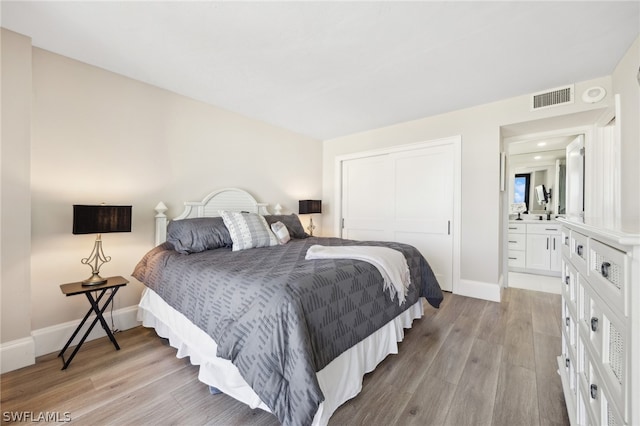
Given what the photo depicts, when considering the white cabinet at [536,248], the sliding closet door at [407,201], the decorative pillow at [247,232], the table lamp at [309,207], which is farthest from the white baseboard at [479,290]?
the decorative pillow at [247,232]

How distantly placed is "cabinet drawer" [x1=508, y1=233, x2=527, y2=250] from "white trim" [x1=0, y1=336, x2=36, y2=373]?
6.17 meters

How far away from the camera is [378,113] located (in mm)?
3533

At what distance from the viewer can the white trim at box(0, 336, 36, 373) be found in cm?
181

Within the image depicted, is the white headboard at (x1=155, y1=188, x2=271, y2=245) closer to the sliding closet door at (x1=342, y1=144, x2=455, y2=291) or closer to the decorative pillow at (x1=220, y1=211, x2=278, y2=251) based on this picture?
the decorative pillow at (x1=220, y1=211, x2=278, y2=251)

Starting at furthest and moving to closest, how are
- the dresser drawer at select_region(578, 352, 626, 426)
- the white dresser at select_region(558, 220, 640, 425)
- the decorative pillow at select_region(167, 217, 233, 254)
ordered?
the decorative pillow at select_region(167, 217, 233, 254), the dresser drawer at select_region(578, 352, 626, 426), the white dresser at select_region(558, 220, 640, 425)

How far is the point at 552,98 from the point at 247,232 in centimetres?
357

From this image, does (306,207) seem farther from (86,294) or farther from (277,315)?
(277,315)

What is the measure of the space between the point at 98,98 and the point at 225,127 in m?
1.28

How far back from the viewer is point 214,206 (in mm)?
3182

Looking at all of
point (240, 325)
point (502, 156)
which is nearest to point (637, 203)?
point (502, 156)

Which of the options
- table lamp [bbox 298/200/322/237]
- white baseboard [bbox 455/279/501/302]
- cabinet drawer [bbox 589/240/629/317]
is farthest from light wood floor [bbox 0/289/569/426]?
table lamp [bbox 298/200/322/237]

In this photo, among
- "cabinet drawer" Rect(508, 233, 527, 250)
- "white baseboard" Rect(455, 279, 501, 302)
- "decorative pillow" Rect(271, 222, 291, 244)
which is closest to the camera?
"decorative pillow" Rect(271, 222, 291, 244)

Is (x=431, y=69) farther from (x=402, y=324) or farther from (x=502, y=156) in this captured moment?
(x=402, y=324)

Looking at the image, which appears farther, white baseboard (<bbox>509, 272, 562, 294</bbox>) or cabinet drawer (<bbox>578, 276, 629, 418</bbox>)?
white baseboard (<bbox>509, 272, 562, 294</bbox>)
